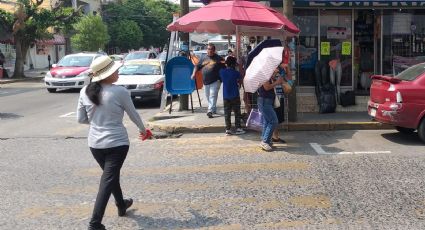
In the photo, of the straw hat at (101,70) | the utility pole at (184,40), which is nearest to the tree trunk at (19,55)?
the utility pole at (184,40)

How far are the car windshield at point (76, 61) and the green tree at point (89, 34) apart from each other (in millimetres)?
30909

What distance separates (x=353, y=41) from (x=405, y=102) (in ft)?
14.2

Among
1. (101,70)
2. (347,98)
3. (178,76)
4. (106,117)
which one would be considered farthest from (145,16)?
(106,117)

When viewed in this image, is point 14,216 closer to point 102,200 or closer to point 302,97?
point 102,200

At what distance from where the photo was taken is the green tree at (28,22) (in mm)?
31047

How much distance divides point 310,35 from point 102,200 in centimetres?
919

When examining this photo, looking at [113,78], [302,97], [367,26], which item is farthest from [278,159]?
[367,26]

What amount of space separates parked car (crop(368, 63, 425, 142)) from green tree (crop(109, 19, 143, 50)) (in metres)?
60.3

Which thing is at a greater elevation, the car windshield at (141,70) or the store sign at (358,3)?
the store sign at (358,3)

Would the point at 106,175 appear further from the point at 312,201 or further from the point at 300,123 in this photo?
the point at 300,123

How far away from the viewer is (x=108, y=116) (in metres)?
5.19

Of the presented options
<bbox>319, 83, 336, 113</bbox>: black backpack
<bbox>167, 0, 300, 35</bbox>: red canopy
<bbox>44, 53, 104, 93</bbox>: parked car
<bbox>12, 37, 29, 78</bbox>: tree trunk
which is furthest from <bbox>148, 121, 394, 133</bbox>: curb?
<bbox>12, 37, 29, 78</bbox>: tree trunk

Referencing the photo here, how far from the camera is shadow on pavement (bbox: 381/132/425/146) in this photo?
9531 millimetres

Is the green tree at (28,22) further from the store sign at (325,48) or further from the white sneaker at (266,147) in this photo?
the white sneaker at (266,147)
